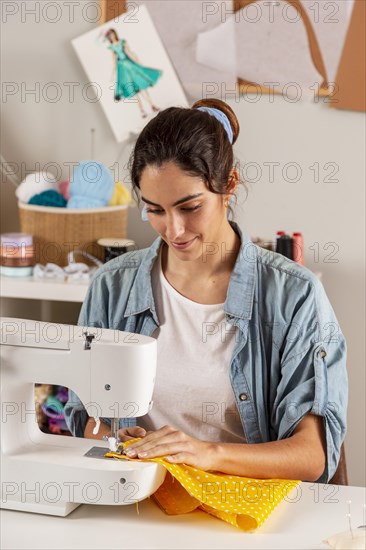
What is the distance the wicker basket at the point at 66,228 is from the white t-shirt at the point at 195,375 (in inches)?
36.1

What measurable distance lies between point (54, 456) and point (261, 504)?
1.05 ft

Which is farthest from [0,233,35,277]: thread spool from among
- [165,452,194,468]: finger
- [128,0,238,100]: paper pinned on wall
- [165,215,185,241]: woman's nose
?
[165,452,194,468]: finger

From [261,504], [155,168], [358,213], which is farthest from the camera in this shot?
[358,213]

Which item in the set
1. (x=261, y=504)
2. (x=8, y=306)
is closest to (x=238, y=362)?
(x=261, y=504)

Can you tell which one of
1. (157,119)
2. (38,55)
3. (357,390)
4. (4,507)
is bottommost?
(357,390)

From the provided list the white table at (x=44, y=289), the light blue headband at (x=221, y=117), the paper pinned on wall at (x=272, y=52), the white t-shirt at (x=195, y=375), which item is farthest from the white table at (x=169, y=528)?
the paper pinned on wall at (x=272, y=52)

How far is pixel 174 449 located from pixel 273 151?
4.99 feet

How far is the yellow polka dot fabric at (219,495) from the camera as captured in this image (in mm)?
1259

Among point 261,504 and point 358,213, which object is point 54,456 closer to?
point 261,504

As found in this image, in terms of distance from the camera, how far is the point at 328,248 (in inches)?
105

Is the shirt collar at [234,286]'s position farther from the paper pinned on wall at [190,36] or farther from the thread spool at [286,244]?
the paper pinned on wall at [190,36]

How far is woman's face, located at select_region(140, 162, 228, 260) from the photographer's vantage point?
1518mm

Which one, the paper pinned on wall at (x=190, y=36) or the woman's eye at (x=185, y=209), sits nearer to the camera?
the woman's eye at (x=185, y=209)

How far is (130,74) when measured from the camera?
2719mm
